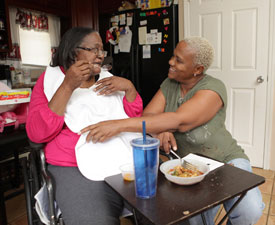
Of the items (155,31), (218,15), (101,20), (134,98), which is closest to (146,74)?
(155,31)

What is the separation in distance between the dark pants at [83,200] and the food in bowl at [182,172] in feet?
1.03

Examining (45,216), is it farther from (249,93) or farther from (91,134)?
(249,93)

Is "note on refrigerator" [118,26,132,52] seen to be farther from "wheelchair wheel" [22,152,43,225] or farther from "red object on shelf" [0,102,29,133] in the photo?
"wheelchair wheel" [22,152,43,225]

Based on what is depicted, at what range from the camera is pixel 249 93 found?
2.89 metres

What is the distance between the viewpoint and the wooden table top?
753 mm

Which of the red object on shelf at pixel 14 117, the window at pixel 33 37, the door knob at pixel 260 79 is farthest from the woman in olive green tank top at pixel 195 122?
the window at pixel 33 37

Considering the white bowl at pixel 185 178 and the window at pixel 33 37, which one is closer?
the white bowl at pixel 185 178

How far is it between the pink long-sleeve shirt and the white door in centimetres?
224

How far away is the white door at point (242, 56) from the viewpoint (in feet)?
9.06

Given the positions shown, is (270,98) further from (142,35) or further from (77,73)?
(77,73)

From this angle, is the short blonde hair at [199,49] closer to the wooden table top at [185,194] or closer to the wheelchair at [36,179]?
the wheelchair at [36,179]

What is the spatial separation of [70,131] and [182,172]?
613 millimetres

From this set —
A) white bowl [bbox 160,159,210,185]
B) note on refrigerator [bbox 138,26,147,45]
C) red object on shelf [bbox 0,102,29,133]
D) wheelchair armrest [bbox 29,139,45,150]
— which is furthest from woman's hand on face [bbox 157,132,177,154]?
note on refrigerator [bbox 138,26,147,45]

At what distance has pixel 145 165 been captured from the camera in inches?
31.9
